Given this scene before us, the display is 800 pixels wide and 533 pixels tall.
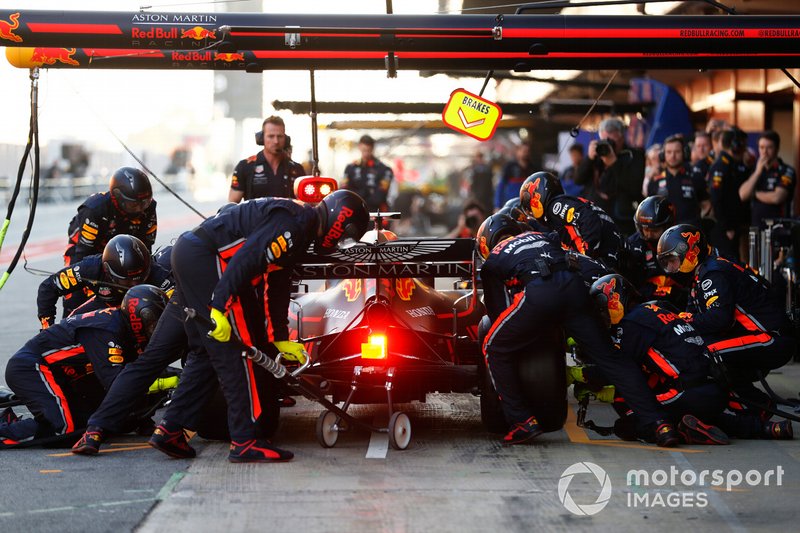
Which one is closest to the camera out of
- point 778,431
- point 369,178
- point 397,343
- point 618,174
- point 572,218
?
point 397,343

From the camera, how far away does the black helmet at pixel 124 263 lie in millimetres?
7645

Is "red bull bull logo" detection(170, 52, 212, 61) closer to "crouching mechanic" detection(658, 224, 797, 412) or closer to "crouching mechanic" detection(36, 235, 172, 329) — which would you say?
"crouching mechanic" detection(36, 235, 172, 329)

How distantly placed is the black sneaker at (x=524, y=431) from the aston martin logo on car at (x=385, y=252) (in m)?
1.23

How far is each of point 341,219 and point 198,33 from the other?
1837mm

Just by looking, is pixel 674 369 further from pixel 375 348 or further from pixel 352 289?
pixel 352 289

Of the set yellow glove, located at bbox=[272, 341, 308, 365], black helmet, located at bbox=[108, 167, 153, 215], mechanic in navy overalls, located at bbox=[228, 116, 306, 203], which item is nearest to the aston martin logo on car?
yellow glove, located at bbox=[272, 341, 308, 365]

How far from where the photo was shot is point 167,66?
27.4 ft

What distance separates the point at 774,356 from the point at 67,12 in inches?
203

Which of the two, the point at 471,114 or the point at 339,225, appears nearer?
the point at 339,225

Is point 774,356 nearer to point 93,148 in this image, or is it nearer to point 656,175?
point 656,175

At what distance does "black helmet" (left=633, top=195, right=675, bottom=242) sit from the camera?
8641 millimetres

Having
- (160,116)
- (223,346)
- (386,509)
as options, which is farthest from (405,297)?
(160,116)

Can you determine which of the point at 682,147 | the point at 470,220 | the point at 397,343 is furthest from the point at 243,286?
the point at 470,220

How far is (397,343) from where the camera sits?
7.10 m
